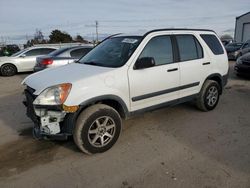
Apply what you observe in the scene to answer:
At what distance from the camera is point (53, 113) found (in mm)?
3320

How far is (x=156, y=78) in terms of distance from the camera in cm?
405

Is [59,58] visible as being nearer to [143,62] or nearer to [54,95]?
[143,62]

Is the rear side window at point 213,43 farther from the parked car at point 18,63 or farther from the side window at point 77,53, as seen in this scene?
the parked car at point 18,63

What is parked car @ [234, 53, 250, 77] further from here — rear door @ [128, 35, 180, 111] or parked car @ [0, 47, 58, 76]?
parked car @ [0, 47, 58, 76]

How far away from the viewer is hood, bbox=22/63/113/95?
3.42 m

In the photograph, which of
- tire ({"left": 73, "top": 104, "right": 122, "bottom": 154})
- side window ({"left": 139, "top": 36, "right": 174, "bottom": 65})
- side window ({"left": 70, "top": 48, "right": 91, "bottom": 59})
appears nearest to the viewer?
tire ({"left": 73, "top": 104, "right": 122, "bottom": 154})

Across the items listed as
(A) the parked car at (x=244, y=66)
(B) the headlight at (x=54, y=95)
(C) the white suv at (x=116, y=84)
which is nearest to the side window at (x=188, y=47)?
(C) the white suv at (x=116, y=84)

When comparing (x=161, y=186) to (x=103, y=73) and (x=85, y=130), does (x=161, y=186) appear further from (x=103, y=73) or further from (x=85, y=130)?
(x=103, y=73)

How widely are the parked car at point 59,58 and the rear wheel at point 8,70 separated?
3885 millimetres

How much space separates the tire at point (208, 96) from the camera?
16.7 feet

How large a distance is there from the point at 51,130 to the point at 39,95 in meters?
0.52

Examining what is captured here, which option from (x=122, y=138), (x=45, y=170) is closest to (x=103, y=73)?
(x=122, y=138)

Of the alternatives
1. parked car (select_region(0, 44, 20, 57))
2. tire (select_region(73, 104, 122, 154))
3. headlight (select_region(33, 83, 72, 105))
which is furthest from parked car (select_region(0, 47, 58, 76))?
tire (select_region(73, 104, 122, 154))

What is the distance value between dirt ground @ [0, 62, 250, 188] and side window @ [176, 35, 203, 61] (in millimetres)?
1290
